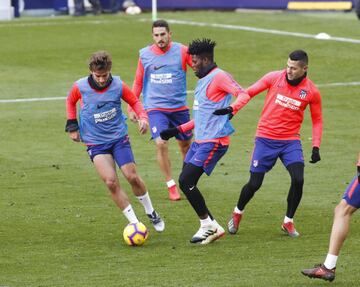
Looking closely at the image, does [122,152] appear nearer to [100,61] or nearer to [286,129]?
[100,61]

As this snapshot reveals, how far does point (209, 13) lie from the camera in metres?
45.3

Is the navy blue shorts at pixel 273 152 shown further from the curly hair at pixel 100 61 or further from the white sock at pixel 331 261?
the white sock at pixel 331 261

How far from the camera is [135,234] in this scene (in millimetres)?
13547

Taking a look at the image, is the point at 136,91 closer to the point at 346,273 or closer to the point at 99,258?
the point at 99,258

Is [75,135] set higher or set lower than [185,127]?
lower

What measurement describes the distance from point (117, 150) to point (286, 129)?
204 centimetres

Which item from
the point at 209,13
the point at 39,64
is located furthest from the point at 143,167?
the point at 209,13

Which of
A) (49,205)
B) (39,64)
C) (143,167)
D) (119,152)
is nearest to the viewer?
(119,152)

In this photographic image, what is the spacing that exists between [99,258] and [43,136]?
10.00m

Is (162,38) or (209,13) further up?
(162,38)

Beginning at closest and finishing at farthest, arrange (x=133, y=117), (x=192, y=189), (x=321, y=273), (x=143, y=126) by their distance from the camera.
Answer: (x=321, y=273) < (x=192, y=189) < (x=143, y=126) < (x=133, y=117)

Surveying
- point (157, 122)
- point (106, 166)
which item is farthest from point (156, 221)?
point (157, 122)

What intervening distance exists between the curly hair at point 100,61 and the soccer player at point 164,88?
10.6 ft

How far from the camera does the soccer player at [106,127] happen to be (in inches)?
546
